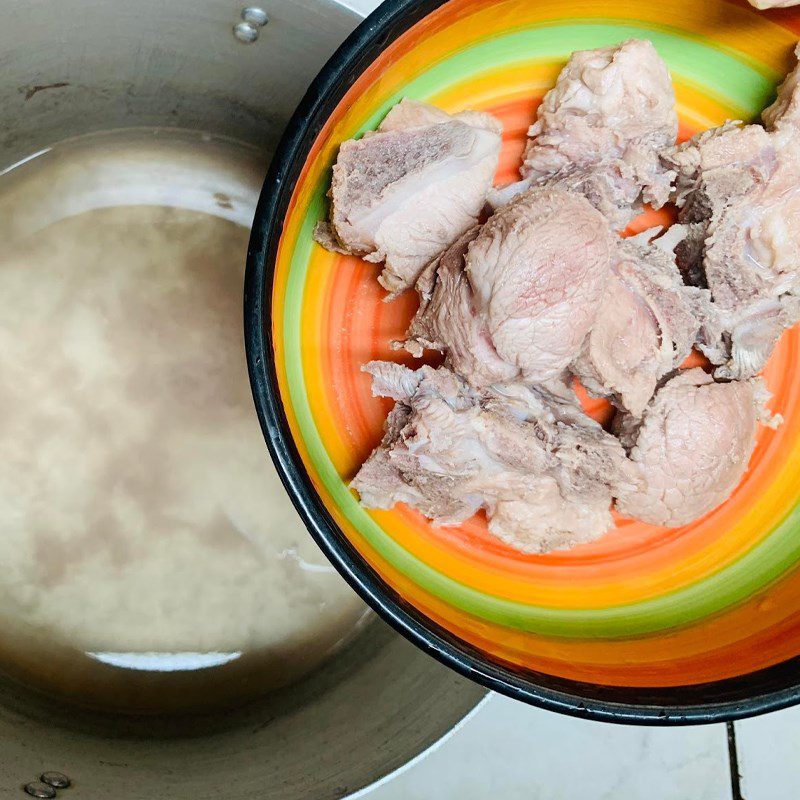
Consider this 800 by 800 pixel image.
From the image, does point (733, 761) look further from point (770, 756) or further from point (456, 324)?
point (456, 324)

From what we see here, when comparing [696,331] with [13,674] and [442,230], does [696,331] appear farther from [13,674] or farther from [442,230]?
[13,674]

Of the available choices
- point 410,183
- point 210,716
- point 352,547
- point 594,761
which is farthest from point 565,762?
point 410,183

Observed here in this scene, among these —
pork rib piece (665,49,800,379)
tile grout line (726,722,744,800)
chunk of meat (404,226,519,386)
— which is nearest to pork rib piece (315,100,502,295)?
chunk of meat (404,226,519,386)

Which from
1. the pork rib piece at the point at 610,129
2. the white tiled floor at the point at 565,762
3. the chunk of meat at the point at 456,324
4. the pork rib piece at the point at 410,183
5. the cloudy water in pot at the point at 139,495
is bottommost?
the white tiled floor at the point at 565,762

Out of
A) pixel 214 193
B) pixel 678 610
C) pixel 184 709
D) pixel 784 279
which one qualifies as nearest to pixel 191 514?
pixel 184 709

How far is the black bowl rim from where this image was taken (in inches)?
16.0

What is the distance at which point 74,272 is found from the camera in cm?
75

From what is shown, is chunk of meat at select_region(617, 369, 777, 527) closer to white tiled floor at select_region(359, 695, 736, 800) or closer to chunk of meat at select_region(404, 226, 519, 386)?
chunk of meat at select_region(404, 226, 519, 386)

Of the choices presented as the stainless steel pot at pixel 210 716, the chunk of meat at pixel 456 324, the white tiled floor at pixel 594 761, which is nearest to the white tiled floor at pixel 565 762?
the white tiled floor at pixel 594 761

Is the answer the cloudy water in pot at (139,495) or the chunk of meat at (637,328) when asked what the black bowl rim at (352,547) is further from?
the cloudy water in pot at (139,495)

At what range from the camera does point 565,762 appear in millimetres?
803

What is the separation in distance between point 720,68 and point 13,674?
2.72ft

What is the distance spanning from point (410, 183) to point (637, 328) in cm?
19

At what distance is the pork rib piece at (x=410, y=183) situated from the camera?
0.48 meters
